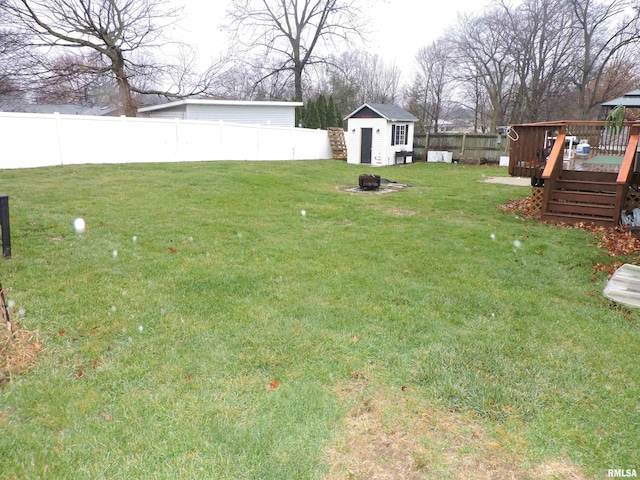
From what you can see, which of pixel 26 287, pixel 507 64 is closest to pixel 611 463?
pixel 26 287

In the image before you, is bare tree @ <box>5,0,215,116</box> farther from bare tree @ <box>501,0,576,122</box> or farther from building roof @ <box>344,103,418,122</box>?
bare tree @ <box>501,0,576,122</box>

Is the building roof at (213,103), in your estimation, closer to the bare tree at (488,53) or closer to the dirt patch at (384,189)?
the dirt patch at (384,189)

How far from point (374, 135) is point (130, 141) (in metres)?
9.93

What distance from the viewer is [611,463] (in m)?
2.03

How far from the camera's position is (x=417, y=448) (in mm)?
2127

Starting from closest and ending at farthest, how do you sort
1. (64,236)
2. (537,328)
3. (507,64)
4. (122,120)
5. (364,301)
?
(537,328) < (364,301) < (64,236) < (122,120) < (507,64)

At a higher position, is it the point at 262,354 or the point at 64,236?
the point at 64,236

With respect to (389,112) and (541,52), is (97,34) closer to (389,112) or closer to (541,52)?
(389,112)

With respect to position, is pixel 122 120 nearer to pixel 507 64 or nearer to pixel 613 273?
pixel 613 273

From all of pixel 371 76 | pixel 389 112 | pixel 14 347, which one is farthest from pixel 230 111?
pixel 371 76

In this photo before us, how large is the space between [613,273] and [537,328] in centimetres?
205

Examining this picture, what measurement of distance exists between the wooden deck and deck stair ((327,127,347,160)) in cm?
1215

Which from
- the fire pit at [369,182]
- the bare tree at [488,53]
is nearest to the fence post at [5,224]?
the fire pit at [369,182]

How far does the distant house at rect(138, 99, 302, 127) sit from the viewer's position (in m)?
17.8
